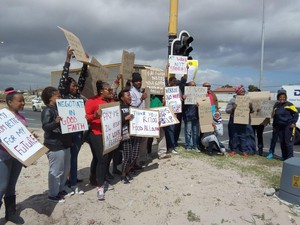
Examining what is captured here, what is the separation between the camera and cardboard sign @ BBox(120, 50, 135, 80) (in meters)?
7.17

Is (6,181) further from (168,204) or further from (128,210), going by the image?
(168,204)

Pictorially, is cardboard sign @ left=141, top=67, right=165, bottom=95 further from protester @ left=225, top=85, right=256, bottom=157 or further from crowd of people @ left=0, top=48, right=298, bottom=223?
protester @ left=225, top=85, right=256, bottom=157

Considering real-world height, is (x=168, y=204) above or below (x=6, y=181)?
below

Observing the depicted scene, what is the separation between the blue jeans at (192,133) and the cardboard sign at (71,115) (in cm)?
366

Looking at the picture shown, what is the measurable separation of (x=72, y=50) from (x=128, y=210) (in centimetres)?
279

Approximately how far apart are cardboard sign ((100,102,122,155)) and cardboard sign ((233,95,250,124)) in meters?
4.09

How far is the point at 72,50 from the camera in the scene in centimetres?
555

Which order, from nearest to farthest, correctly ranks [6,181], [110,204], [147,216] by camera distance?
[6,181], [147,216], [110,204]

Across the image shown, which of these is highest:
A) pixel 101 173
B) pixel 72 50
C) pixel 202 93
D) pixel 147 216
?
pixel 72 50

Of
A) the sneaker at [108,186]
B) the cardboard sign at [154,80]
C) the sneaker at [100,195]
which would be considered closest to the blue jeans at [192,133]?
the cardboard sign at [154,80]

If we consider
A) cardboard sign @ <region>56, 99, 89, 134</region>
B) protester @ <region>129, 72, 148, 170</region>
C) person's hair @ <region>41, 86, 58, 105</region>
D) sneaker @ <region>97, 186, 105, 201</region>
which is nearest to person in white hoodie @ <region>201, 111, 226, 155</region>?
protester @ <region>129, 72, 148, 170</region>

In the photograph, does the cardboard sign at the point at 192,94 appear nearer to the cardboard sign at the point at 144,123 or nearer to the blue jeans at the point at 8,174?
the cardboard sign at the point at 144,123

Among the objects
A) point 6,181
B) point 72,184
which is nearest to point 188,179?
point 72,184

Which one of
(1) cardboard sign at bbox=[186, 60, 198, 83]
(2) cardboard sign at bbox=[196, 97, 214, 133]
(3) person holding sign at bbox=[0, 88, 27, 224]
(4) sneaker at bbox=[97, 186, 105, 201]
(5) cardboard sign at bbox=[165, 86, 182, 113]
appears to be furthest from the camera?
(1) cardboard sign at bbox=[186, 60, 198, 83]
